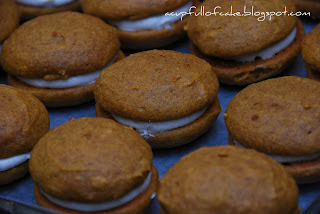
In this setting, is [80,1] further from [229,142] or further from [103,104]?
[229,142]

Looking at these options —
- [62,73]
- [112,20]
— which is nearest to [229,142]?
[62,73]

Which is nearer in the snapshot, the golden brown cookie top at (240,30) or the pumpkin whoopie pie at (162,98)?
the pumpkin whoopie pie at (162,98)

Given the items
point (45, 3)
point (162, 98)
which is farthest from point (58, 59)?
point (45, 3)

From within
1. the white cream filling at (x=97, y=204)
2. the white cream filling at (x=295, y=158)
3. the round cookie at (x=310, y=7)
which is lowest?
the white cream filling at (x=97, y=204)

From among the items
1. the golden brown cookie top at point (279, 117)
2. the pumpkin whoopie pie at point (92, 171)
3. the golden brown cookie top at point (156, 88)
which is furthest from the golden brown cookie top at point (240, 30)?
the pumpkin whoopie pie at point (92, 171)

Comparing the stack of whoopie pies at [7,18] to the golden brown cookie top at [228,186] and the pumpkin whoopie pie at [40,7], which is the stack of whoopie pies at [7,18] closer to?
the pumpkin whoopie pie at [40,7]

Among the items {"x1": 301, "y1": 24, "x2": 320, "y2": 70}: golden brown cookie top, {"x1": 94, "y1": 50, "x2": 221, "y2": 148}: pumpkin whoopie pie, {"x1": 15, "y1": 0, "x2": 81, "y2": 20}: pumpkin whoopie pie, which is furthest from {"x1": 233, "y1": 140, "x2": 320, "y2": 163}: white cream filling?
{"x1": 15, "y1": 0, "x2": 81, "y2": 20}: pumpkin whoopie pie

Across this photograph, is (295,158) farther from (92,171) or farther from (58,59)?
(58,59)
